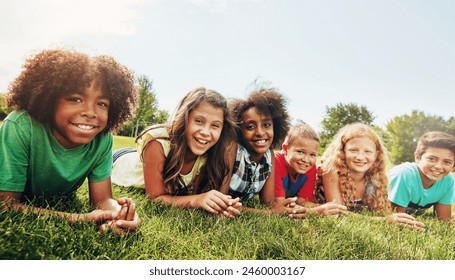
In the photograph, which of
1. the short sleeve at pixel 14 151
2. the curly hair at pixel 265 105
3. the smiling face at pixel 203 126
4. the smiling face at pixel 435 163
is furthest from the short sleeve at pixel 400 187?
the short sleeve at pixel 14 151

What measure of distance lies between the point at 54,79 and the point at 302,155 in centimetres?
146

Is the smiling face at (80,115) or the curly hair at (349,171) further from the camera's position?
the curly hair at (349,171)

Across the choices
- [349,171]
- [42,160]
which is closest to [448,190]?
[349,171]

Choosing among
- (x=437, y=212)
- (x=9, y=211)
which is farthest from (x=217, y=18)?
(x=437, y=212)

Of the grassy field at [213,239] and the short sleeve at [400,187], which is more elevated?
the short sleeve at [400,187]

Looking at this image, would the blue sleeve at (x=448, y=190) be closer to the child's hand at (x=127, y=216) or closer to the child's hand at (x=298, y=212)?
the child's hand at (x=298, y=212)

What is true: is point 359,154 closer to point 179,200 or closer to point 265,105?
point 265,105

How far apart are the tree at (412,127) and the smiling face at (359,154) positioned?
138mm

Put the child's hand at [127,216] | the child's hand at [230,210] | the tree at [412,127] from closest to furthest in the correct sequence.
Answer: the child's hand at [127,216], the child's hand at [230,210], the tree at [412,127]

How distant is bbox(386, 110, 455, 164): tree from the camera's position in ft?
7.23

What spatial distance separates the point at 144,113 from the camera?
2066 millimetres

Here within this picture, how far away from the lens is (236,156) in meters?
2.16

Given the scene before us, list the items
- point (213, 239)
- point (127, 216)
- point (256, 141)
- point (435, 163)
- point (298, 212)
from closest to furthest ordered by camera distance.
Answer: point (127, 216) < point (213, 239) < point (298, 212) < point (256, 141) < point (435, 163)

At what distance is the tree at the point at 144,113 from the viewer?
1.97 m
